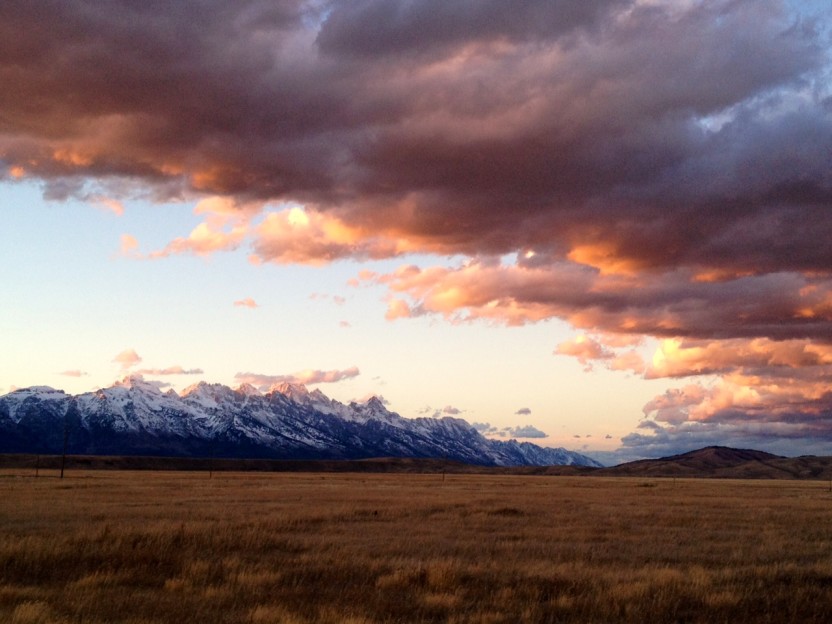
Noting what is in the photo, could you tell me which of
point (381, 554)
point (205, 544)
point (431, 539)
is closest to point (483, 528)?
point (431, 539)

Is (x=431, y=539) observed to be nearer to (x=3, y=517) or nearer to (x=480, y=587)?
(x=480, y=587)

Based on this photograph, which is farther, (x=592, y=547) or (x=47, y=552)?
(x=592, y=547)

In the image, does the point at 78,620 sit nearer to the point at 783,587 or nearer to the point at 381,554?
the point at 381,554

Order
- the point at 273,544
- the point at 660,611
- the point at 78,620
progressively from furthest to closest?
the point at 273,544 < the point at 660,611 < the point at 78,620

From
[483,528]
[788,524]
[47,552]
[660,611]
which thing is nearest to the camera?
[660,611]

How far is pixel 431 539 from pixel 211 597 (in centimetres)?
1279

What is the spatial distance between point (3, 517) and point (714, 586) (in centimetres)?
2969

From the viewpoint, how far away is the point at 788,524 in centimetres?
3859

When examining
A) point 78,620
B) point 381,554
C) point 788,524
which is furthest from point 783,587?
point 788,524

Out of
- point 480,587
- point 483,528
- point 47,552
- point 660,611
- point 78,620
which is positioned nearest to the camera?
point 78,620

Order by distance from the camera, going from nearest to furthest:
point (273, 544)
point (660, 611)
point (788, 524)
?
point (660, 611), point (273, 544), point (788, 524)

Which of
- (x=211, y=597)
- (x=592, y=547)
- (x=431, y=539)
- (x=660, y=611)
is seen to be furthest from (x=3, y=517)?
(x=660, y=611)

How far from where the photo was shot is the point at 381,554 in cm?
2306

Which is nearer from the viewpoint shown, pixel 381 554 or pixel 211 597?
pixel 211 597
